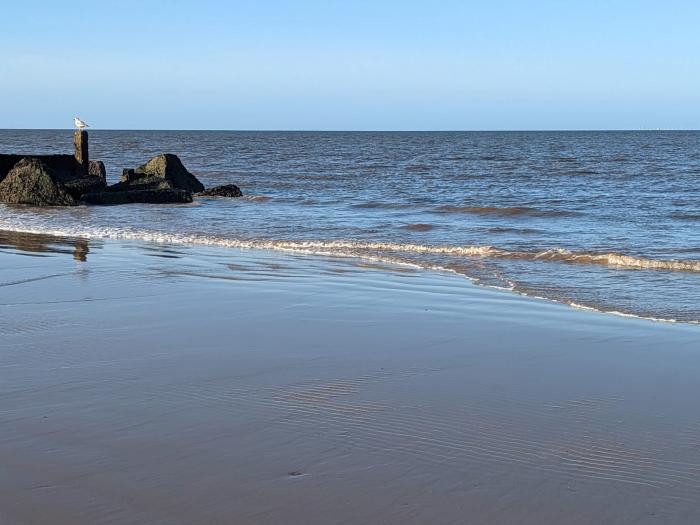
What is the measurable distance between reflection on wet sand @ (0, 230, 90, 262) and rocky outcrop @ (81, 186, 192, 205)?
556cm

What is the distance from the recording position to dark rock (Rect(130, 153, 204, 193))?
22.5 metres

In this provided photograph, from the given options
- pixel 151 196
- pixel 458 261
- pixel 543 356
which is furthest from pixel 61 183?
pixel 543 356

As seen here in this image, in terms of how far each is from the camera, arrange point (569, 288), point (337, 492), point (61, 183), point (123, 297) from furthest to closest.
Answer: point (61, 183) < point (569, 288) < point (123, 297) < point (337, 492)

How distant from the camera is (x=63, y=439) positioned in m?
4.24

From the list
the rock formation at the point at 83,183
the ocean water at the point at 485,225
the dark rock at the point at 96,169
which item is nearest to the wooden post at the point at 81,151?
the rock formation at the point at 83,183

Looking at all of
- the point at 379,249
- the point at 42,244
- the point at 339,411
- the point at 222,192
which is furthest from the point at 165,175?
the point at 339,411

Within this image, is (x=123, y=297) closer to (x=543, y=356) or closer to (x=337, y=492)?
(x=543, y=356)

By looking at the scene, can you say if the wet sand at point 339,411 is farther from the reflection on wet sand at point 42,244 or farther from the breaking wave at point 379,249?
the breaking wave at point 379,249

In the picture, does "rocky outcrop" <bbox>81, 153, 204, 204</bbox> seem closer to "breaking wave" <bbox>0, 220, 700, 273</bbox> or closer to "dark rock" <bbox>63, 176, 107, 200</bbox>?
"dark rock" <bbox>63, 176, 107, 200</bbox>

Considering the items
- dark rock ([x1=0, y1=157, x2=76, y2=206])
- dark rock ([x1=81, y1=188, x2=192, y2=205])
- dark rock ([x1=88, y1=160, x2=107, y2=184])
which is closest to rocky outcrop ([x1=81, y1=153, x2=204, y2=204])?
dark rock ([x1=81, y1=188, x2=192, y2=205])

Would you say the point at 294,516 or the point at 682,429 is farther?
the point at 682,429

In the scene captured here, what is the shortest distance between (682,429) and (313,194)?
823 inches

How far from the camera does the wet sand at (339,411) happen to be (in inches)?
143

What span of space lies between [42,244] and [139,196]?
27.0ft
